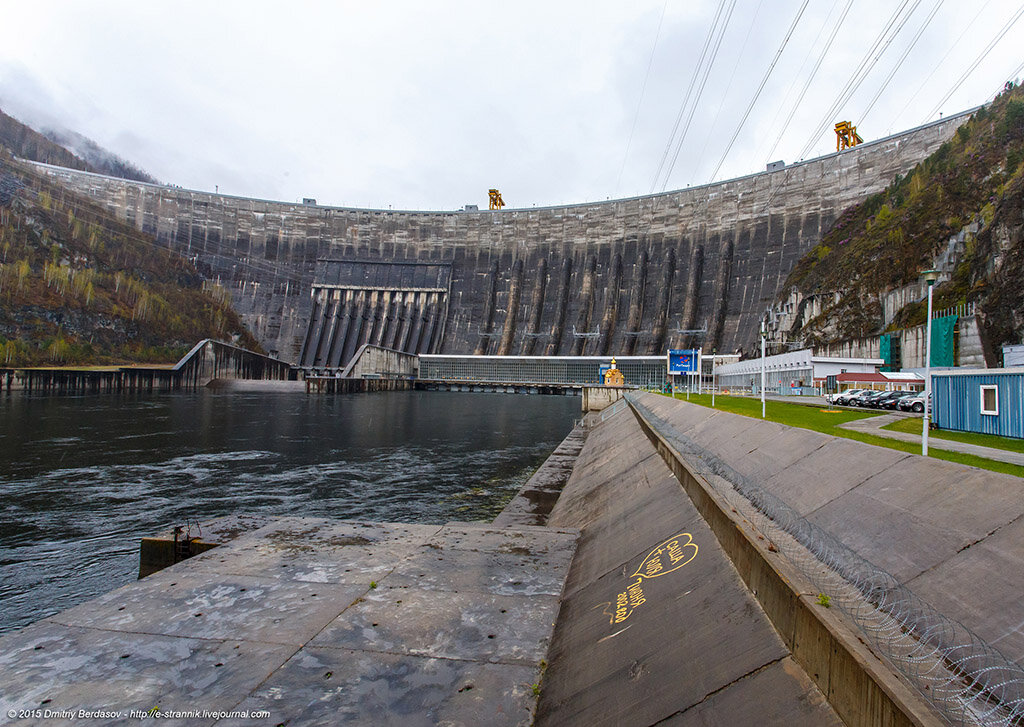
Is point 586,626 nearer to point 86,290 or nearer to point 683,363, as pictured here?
point 683,363

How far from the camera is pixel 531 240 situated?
299 ft

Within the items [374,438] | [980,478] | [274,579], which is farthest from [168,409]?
[980,478]

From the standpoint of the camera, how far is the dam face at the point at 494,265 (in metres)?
76.9

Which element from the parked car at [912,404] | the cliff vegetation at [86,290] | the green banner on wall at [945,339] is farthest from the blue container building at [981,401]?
the cliff vegetation at [86,290]

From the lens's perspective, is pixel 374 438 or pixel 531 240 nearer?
pixel 374 438

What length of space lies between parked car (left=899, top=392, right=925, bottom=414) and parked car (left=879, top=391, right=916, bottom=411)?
473 millimetres

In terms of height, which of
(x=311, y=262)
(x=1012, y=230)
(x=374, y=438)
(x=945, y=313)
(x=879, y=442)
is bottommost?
(x=374, y=438)

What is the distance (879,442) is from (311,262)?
318 ft

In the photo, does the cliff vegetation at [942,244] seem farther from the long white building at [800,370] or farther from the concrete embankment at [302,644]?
the concrete embankment at [302,644]

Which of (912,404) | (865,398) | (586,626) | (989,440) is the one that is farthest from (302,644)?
(865,398)

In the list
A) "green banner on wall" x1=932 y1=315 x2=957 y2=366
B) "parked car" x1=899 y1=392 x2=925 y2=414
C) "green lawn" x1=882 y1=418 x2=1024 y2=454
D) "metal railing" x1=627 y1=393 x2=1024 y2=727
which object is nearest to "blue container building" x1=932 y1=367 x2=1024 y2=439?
"green lawn" x1=882 y1=418 x2=1024 y2=454

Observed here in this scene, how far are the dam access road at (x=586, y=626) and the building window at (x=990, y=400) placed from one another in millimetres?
7487

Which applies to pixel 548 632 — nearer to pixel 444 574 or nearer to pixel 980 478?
pixel 444 574

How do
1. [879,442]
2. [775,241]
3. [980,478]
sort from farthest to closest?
[775,241] < [879,442] < [980,478]
